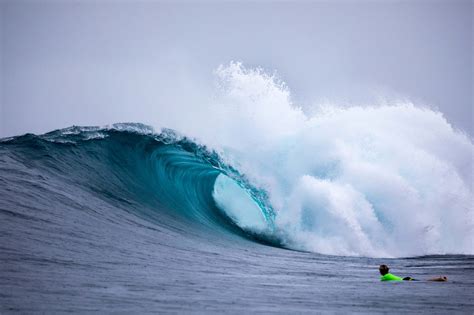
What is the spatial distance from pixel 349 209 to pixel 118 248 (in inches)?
299

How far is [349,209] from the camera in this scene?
46.0 feet

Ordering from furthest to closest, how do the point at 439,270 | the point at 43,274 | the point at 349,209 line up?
the point at 349,209, the point at 439,270, the point at 43,274

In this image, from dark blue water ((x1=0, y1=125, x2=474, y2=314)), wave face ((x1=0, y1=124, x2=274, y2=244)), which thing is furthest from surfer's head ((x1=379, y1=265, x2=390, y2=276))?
wave face ((x1=0, y1=124, x2=274, y2=244))

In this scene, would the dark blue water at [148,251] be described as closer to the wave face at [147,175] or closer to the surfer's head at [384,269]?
the wave face at [147,175]

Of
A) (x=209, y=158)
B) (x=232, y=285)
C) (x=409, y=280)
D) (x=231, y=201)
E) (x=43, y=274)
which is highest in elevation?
(x=209, y=158)

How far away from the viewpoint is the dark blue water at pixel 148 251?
5.35m

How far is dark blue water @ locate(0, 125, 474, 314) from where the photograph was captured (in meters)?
5.35

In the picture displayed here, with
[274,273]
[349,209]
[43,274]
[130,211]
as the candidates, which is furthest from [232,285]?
[349,209]

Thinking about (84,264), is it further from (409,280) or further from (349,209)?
(349,209)

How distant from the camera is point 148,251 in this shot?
8594 millimetres

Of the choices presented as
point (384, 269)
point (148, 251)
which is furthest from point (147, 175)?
point (384, 269)

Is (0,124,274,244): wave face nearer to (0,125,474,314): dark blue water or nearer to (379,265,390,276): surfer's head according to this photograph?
(0,125,474,314): dark blue water

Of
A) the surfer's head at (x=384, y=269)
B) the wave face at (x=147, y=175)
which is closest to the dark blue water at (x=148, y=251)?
the wave face at (x=147, y=175)

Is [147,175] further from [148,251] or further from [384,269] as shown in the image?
[384,269]
